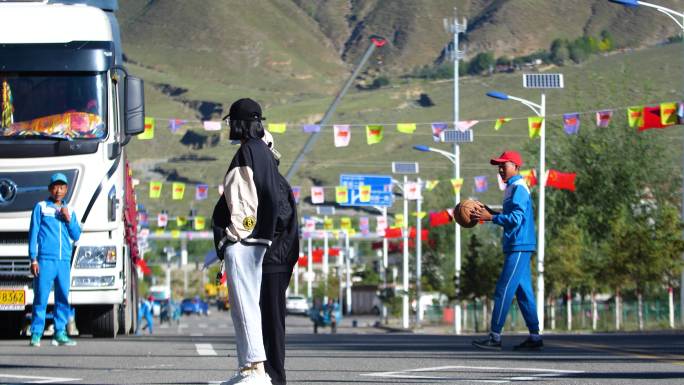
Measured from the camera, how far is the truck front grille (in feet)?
58.9

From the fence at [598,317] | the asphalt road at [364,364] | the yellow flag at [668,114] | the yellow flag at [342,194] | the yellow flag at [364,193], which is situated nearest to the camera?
the asphalt road at [364,364]

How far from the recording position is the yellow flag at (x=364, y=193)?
7162cm

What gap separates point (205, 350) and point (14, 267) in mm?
2470

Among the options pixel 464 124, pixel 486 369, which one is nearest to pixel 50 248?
pixel 486 369

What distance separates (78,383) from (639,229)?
34.3 meters

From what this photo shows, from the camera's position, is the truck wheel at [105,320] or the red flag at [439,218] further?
the red flag at [439,218]

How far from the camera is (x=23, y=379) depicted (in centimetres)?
1232

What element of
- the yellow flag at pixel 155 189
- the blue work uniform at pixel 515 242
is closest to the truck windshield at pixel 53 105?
the blue work uniform at pixel 515 242

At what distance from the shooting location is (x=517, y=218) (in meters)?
15.4

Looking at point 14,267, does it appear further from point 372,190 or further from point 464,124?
point 372,190

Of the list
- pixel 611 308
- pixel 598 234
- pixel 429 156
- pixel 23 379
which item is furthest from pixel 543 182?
pixel 429 156

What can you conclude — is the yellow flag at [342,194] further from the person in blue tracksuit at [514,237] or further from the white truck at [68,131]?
the person in blue tracksuit at [514,237]

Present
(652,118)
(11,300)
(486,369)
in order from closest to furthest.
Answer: (486,369) → (11,300) → (652,118)

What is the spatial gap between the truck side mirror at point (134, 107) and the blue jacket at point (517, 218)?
15.7 ft
